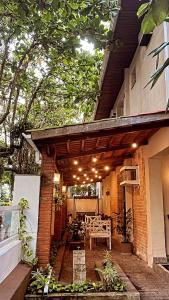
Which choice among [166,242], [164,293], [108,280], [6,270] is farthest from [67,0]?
[166,242]

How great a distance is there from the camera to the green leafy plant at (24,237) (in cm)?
534

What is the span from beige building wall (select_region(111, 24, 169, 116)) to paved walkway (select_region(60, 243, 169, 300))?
3641 mm

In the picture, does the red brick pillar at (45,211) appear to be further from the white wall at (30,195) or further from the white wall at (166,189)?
the white wall at (166,189)

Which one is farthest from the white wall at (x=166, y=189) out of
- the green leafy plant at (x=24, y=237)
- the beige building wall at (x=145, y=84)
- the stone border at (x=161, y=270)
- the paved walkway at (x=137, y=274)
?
the green leafy plant at (x=24, y=237)

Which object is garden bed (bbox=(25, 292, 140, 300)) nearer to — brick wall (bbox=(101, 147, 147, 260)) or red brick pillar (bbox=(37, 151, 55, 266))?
red brick pillar (bbox=(37, 151, 55, 266))

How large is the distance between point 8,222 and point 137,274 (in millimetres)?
3350

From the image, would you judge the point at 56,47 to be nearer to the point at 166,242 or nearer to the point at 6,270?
the point at 6,270

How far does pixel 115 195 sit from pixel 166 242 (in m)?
5.06

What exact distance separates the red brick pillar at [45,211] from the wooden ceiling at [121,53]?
3083 mm

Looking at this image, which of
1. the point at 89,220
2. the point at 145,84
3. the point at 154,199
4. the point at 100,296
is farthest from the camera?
the point at 89,220

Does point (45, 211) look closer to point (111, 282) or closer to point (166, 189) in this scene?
point (111, 282)

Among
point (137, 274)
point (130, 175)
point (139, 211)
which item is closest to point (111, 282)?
point (137, 274)

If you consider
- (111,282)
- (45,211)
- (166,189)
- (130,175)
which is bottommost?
(111,282)

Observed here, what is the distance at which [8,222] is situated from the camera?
4852 mm
